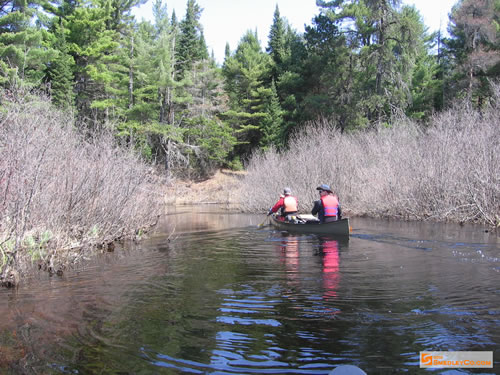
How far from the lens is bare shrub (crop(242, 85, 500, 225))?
50.7 feet

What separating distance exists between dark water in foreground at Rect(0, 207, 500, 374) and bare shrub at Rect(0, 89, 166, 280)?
809mm

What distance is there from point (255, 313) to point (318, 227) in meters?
7.94

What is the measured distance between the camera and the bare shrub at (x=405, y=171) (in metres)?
15.4

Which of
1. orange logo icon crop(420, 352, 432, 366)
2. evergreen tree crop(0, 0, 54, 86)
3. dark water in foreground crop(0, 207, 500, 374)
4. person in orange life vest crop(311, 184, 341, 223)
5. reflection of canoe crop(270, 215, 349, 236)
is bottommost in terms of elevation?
orange logo icon crop(420, 352, 432, 366)

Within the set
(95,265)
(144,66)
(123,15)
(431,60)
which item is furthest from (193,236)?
(431,60)

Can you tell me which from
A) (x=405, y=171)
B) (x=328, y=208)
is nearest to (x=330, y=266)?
(x=328, y=208)

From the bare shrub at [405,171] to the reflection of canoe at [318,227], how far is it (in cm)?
509

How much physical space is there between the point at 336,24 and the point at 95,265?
34.2m

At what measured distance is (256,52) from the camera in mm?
48594

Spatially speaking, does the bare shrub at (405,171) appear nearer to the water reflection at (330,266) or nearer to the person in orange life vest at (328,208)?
the person in orange life vest at (328,208)

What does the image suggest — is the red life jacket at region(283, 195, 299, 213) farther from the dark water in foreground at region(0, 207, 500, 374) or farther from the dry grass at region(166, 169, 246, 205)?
the dry grass at region(166, 169, 246, 205)

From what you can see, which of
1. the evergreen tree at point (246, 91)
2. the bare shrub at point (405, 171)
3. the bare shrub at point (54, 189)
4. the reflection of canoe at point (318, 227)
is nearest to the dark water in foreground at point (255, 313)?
the bare shrub at point (54, 189)

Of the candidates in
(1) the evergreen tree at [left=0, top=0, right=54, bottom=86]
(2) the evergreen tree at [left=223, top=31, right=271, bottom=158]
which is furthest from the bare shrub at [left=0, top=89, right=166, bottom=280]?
(2) the evergreen tree at [left=223, top=31, right=271, bottom=158]

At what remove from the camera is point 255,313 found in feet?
20.9
